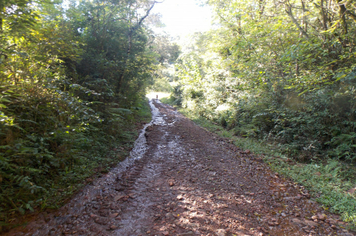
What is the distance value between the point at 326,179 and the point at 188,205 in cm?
402

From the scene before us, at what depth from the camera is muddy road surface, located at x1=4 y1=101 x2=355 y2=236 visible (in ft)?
10.4

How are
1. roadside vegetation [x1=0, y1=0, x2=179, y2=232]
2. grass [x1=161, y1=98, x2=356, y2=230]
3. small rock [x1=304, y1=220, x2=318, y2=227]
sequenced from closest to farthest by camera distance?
roadside vegetation [x1=0, y1=0, x2=179, y2=232] → small rock [x1=304, y1=220, x2=318, y2=227] → grass [x1=161, y1=98, x2=356, y2=230]

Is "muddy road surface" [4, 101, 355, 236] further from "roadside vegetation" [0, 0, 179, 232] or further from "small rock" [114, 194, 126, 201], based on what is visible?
"roadside vegetation" [0, 0, 179, 232]

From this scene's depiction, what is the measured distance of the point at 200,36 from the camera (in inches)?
822

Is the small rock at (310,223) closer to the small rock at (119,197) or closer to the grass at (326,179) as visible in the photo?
the grass at (326,179)

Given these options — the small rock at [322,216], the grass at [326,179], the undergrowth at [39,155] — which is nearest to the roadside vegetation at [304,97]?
the grass at [326,179]

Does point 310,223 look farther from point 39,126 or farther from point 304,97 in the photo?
point 39,126

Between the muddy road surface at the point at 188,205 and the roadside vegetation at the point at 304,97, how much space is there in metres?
0.81

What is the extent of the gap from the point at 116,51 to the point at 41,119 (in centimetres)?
631

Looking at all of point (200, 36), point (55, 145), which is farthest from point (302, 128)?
point (200, 36)

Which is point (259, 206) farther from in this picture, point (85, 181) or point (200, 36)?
point (200, 36)

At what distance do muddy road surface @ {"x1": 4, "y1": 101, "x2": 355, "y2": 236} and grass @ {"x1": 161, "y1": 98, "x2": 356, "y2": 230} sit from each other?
0.24m

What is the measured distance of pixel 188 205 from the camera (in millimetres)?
3832

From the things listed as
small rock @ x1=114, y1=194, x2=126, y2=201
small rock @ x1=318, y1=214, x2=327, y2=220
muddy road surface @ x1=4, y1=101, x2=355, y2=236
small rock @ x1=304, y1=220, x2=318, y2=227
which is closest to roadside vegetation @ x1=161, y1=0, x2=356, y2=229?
small rock @ x1=318, y1=214, x2=327, y2=220
